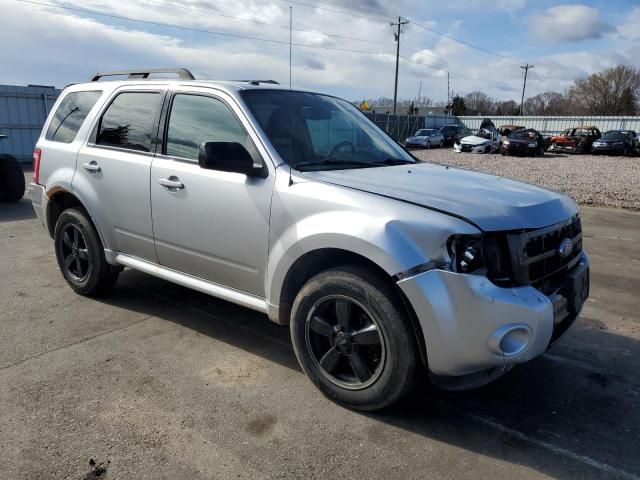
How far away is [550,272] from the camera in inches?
118

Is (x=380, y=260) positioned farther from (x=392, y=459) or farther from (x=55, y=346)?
(x=55, y=346)

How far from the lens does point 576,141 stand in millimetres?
31969

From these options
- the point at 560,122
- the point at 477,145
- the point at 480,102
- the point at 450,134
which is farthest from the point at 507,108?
the point at 477,145

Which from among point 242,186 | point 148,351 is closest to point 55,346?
point 148,351

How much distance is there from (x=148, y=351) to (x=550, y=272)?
281 cm

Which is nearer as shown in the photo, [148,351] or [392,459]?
[392,459]

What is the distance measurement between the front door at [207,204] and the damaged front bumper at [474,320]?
1.16 meters

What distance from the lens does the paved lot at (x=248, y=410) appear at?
265cm

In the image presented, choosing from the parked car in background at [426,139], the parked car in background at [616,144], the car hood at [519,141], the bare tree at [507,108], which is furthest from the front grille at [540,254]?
the bare tree at [507,108]

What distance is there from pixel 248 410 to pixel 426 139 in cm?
3418

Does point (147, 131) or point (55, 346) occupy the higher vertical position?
point (147, 131)

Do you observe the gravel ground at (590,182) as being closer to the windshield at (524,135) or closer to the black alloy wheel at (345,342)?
the windshield at (524,135)

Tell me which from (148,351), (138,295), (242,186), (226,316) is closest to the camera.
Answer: (242,186)

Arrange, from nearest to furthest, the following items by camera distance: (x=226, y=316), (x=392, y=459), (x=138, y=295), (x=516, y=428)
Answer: (x=392, y=459)
(x=516, y=428)
(x=226, y=316)
(x=138, y=295)
